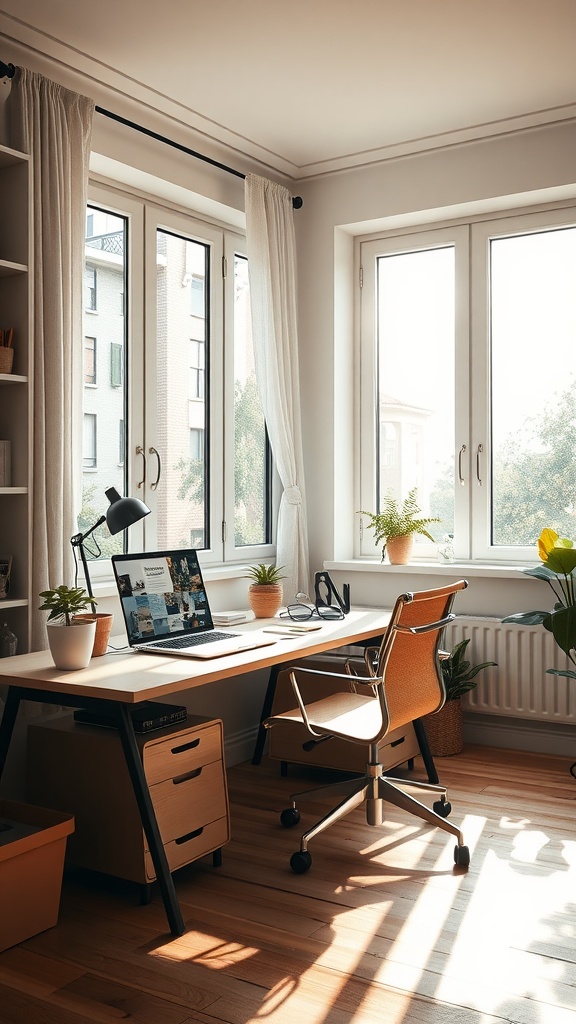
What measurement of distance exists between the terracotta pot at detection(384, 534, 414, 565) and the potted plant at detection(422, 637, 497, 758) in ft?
1.79

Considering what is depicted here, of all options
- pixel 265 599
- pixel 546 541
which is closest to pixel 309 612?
pixel 265 599

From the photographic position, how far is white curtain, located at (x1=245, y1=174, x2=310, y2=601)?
4.27 m

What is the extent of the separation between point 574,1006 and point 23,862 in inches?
56.5

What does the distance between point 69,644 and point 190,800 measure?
627 millimetres

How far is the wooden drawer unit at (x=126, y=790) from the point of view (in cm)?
265

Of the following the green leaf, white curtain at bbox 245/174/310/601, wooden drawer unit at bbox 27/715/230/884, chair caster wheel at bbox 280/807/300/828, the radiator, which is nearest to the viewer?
wooden drawer unit at bbox 27/715/230/884

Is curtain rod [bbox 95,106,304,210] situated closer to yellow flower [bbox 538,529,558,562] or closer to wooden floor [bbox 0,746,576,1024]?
yellow flower [bbox 538,529,558,562]

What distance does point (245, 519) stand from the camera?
4527mm

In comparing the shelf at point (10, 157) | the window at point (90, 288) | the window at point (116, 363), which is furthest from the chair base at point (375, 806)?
the shelf at point (10, 157)

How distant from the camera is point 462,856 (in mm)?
2859

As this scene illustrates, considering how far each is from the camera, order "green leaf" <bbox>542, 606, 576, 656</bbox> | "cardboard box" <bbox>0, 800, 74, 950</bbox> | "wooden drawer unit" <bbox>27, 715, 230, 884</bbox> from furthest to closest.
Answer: "green leaf" <bbox>542, 606, 576, 656</bbox> < "wooden drawer unit" <bbox>27, 715, 230, 884</bbox> < "cardboard box" <bbox>0, 800, 74, 950</bbox>

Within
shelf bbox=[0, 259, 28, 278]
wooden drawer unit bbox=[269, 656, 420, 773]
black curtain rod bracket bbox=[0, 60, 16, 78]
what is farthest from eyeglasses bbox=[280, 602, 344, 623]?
black curtain rod bracket bbox=[0, 60, 16, 78]

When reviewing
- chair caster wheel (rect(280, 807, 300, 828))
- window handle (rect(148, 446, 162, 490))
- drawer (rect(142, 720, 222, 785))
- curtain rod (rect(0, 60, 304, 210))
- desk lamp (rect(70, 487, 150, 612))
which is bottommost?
chair caster wheel (rect(280, 807, 300, 828))

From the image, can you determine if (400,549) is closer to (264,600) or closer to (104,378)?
(264,600)
